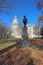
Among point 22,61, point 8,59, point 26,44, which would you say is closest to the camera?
point 22,61

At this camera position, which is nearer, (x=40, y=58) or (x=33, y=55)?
(x=40, y=58)

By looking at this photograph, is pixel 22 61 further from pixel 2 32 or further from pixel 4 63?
pixel 2 32

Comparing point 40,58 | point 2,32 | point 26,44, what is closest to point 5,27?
point 2,32

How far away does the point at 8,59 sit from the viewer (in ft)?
47.5

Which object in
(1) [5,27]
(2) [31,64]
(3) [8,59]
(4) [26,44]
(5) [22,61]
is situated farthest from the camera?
(1) [5,27]

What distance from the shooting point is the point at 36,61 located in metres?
12.5

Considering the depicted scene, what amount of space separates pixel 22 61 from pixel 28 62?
624 mm

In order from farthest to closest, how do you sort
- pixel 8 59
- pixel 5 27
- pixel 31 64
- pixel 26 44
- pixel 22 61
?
pixel 5 27 < pixel 26 44 < pixel 8 59 < pixel 22 61 < pixel 31 64

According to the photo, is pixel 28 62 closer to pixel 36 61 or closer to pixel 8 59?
pixel 36 61

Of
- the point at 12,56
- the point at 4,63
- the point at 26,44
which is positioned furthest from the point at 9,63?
the point at 26,44

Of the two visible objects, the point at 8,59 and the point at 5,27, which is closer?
the point at 8,59

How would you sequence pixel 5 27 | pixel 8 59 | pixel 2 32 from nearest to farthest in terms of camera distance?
1. pixel 8 59
2. pixel 2 32
3. pixel 5 27

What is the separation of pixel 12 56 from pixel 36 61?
305 centimetres

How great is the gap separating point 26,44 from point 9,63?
498 cm
